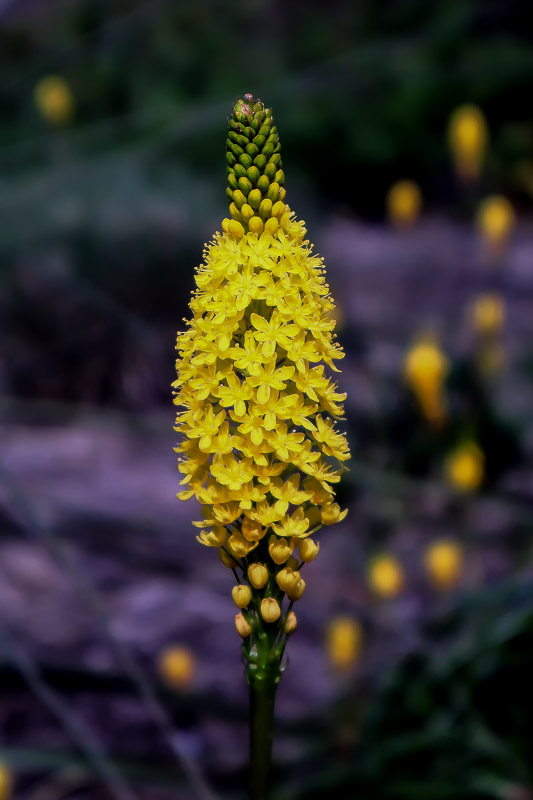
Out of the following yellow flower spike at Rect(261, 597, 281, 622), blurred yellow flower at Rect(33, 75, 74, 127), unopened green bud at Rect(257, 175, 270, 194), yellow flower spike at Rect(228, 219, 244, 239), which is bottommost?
yellow flower spike at Rect(261, 597, 281, 622)

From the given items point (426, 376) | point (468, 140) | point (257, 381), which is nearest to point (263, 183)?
point (257, 381)

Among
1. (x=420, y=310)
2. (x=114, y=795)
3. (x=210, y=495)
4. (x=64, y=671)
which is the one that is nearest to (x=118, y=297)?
(x=420, y=310)

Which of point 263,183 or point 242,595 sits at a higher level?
point 263,183

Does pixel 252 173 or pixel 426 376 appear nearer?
pixel 252 173

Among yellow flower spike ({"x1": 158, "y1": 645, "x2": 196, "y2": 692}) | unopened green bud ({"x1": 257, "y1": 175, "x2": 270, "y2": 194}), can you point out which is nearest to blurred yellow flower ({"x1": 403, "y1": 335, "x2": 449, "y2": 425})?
yellow flower spike ({"x1": 158, "y1": 645, "x2": 196, "y2": 692})

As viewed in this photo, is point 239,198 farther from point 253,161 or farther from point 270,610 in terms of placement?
point 270,610

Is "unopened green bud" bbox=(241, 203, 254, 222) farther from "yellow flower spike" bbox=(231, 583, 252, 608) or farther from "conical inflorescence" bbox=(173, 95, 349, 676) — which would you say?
"yellow flower spike" bbox=(231, 583, 252, 608)

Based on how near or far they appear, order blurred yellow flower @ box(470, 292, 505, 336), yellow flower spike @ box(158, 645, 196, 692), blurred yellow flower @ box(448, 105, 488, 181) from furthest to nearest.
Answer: blurred yellow flower @ box(448, 105, 488, 181) < blurred yellow flower @ box(470, 292, 505, 336) < yellow flower spike @ box(158, 645, 196, 692)
